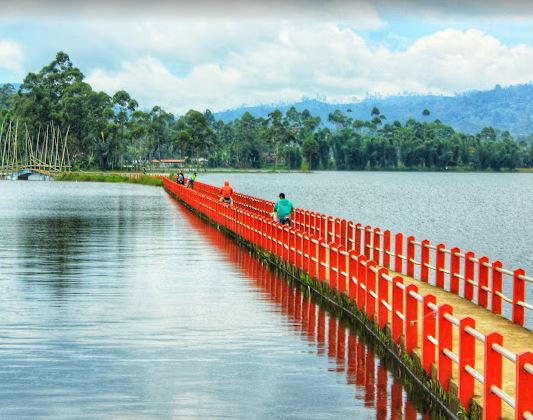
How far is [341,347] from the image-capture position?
18.1 m

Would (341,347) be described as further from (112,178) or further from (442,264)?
(112,178)

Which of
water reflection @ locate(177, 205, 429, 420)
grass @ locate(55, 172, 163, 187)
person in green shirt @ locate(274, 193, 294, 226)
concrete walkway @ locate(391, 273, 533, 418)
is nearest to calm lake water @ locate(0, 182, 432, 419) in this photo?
water reflection @ locate(177, 205, 429, 420)

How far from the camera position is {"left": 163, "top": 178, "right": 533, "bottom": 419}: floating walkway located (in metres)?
11.4

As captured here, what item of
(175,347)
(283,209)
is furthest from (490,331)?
(283,209)

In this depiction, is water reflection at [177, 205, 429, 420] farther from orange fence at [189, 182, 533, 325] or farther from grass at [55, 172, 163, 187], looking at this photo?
grass at [55, 172, 163, 187]

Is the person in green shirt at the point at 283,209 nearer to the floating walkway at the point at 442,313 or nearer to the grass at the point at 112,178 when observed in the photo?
the floating walkway at the point at 442,313

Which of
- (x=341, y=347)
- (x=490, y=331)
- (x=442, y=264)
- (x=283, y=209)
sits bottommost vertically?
(x=341, y=347)

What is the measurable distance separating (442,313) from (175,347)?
5.56 meters

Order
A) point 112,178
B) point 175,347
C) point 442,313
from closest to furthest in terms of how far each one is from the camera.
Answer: point 442,313
point 175,347
point 112,178

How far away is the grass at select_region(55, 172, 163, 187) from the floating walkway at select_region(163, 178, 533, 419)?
110522mm

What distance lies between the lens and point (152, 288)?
1061 inches

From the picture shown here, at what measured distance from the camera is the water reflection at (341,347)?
13.9 metres

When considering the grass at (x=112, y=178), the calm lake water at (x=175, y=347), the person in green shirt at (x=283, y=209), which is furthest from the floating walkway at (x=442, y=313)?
the grass at (x=112, y=178)

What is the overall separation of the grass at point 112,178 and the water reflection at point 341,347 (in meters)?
117
